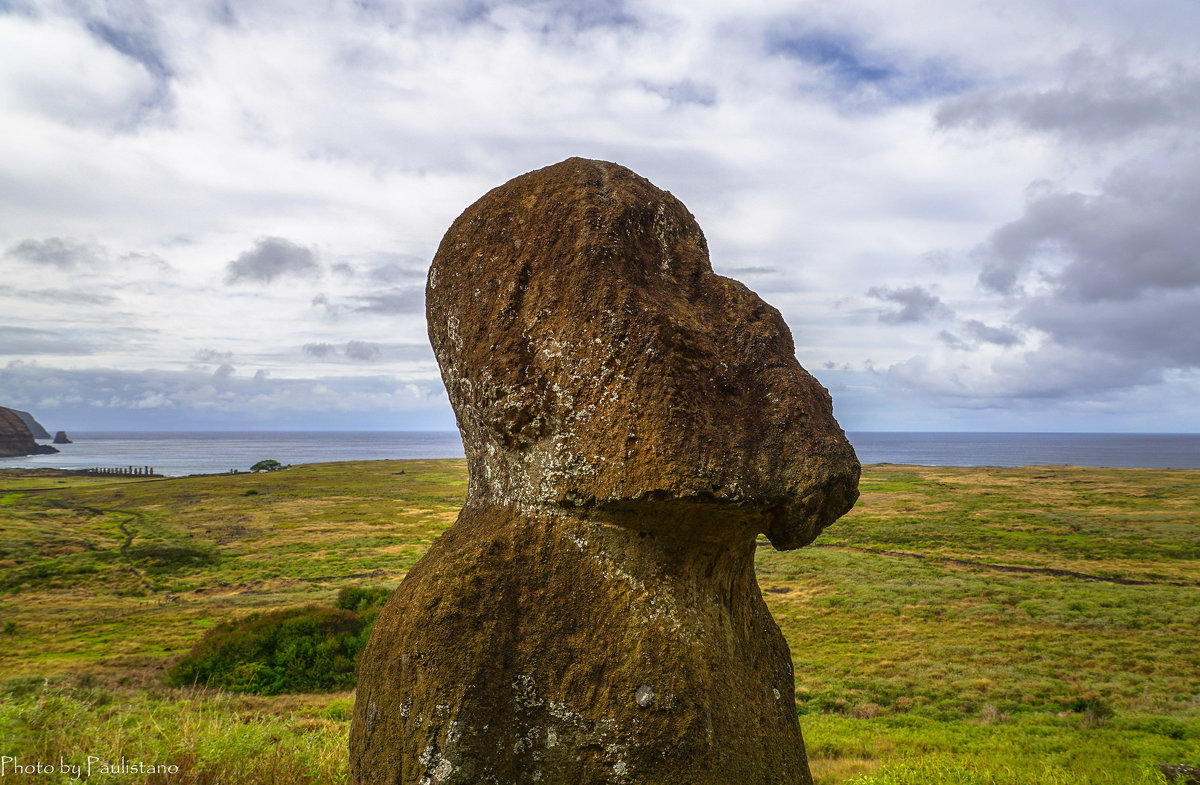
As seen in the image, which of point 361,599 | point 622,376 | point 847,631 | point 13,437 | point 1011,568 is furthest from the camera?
point 13,437

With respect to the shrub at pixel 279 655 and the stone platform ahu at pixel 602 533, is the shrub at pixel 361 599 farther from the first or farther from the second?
the stone platform ahu at pixel 602 533

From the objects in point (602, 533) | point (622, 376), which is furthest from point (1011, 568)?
point (622, 376)

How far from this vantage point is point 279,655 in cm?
1766

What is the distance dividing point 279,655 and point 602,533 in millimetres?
16059

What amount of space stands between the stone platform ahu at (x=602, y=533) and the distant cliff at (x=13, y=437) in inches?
8428

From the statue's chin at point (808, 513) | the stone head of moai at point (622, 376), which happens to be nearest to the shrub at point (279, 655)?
the stone head of moai at point (622, 376)

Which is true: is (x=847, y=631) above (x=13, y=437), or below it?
below

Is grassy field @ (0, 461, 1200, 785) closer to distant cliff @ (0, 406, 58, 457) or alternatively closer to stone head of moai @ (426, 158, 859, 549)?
stone head of moai @ (426, 158, 859, 549)

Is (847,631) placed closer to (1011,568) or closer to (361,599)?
(361,599)

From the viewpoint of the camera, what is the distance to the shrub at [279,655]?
16859 millimetres

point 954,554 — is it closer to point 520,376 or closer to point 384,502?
point 520,376

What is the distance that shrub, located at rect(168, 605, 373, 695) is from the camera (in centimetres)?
1686

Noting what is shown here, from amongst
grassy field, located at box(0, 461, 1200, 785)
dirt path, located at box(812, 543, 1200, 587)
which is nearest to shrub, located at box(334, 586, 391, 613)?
grassy field, located at box(0, 461, 1200, 785)

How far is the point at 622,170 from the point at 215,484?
95920 millimetres
